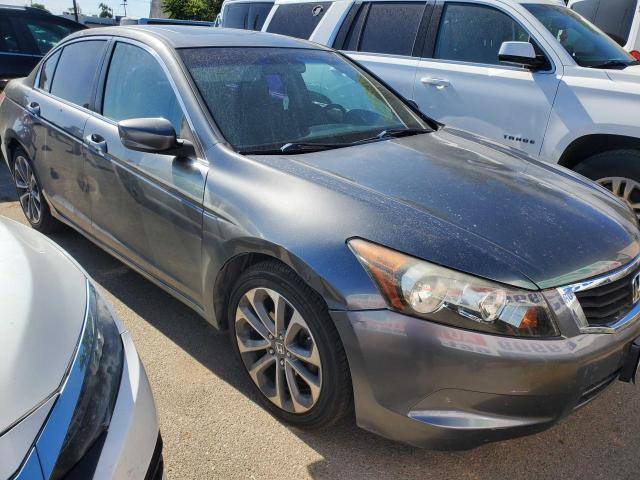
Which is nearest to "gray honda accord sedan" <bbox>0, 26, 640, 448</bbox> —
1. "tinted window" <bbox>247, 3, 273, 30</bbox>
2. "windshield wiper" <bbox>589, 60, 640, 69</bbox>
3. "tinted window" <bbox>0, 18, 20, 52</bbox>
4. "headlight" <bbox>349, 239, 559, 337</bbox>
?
"headlight" <bbox>349, 239, 559, 337</bbox>

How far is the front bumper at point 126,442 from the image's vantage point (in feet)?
4.06

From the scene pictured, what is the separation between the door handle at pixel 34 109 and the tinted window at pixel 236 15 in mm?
3992

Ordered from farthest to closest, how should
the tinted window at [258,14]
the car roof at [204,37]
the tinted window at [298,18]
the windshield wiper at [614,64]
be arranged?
the tinted window at [258,14] → the tinted window at [298,18] → the windshield wiper at [614,64] → the car roof at [204,37]

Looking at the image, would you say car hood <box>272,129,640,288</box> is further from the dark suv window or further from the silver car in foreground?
the dark suv window

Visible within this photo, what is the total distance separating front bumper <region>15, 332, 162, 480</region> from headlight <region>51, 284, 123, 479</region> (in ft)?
0.07

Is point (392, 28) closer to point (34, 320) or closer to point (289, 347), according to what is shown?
point (289, 347)

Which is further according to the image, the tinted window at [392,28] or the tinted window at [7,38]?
the tinted window at [7,38]

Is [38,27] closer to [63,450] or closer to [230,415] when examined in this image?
[230,415]

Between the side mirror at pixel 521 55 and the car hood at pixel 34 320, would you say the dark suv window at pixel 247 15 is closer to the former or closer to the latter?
the side mirror at pixel 521 55

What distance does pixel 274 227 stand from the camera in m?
2.18

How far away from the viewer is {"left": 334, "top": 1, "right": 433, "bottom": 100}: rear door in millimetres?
5062

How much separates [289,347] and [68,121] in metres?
2.30

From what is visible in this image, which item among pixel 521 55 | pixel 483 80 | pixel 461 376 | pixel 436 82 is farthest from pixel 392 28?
pixel 461 376

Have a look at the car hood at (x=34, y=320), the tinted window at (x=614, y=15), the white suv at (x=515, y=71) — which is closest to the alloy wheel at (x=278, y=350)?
the car hood at (x=34, y=320)
